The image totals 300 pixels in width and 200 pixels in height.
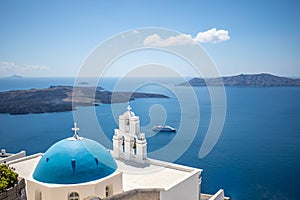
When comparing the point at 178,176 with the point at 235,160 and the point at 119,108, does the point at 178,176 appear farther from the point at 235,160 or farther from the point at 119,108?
the point at 119,108

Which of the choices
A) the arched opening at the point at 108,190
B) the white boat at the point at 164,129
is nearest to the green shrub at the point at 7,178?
the arched opening at the point at 108,190

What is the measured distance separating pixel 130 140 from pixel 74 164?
3748 millimetres

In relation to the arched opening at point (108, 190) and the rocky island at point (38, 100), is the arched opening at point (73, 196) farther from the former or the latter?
the rocky island at point (38, 100)

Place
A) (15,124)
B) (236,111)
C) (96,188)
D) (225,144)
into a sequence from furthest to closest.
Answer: (236,111) → (15,124) → (225,144) → (96,188)

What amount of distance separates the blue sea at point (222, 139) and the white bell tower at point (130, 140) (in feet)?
6.64

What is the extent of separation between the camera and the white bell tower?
11055 mm

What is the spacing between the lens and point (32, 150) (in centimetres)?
3055

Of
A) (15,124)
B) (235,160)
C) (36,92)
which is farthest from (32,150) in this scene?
(36,92)

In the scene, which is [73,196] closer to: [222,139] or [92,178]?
[92,178]

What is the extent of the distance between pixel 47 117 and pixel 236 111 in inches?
1406

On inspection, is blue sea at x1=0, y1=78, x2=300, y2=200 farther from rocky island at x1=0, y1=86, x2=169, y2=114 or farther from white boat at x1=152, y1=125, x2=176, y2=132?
rocky island at x1=0, y1=86, x2=169, y2=114

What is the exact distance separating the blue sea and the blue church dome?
16.3ft

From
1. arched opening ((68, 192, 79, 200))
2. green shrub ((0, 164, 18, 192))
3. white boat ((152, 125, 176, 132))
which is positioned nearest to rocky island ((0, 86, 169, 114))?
white boat ((152, 125, 176, 132))

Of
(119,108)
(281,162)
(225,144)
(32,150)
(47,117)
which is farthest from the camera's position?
(47,117)
